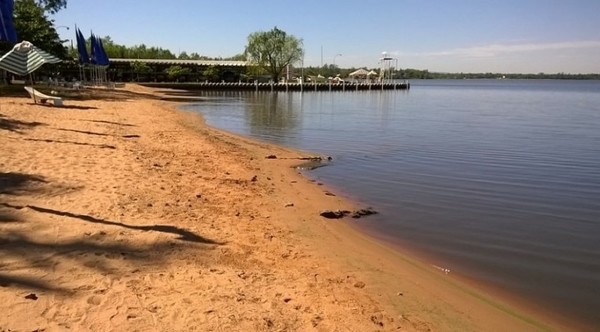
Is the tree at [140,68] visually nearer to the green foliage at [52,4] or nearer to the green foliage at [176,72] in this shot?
the green foliage at [176,72]

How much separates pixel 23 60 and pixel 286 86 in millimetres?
69488

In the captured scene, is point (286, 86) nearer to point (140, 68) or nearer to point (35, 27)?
point (140, 68)

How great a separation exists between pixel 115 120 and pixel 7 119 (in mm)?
5243

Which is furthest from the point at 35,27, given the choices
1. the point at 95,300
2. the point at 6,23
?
the point at 95,300

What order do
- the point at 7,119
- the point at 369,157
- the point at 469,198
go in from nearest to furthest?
1. the point at 469,198
2. the point at 7,119
3. the point at 369,157

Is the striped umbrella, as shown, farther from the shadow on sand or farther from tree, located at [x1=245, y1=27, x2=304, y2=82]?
tree, located at [x1=245, y1=27, x2=304, y2=82]

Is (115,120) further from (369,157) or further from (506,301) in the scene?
(506,301)

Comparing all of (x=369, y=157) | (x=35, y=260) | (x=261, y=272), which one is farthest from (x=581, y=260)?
(x=369, y=157)

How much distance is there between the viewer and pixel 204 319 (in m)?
4.20

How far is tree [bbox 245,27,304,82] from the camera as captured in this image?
99562 mm

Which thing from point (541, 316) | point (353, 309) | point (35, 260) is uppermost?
point (35, 260)

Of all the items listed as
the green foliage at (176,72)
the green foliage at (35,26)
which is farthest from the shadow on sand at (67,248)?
the green foliage at (176,72)

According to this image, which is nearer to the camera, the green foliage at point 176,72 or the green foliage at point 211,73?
the green foliage at point 176,72

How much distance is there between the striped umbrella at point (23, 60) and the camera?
1962 cm
